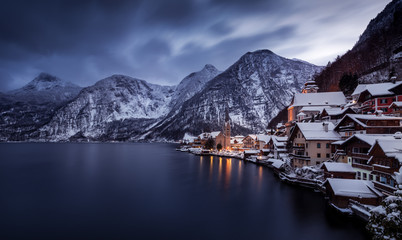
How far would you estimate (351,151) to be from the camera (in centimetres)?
3244

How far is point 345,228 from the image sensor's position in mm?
22078

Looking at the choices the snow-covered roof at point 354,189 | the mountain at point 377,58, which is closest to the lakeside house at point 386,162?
the snow-covered roof at point 354,189

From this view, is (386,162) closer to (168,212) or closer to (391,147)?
(391,147)

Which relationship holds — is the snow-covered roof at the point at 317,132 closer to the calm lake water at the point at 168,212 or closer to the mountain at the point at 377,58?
the calm lake water at the point at 168,212

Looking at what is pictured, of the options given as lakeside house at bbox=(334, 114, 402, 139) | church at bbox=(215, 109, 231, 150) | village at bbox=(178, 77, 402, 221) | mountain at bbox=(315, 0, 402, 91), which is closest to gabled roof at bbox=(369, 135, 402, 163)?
village at bbox=(178, 77, 402, 221)

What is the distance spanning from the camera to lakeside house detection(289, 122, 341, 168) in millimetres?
43125

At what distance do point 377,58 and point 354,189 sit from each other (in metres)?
100

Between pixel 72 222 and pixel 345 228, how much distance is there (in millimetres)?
31425

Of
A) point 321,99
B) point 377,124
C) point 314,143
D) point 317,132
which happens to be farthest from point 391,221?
point 321,99

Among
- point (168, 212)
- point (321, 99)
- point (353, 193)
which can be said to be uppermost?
point (321, 99)

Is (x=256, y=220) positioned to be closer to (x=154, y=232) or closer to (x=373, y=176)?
(x=154, y=232)

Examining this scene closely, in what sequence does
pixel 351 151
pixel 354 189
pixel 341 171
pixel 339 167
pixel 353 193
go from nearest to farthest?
pixel 353 193, pixel 354 189, pixel 341 171, pixel 339 167, pixel 351 151

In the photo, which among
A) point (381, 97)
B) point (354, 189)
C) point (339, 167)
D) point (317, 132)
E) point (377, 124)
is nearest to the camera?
point (354, 189)

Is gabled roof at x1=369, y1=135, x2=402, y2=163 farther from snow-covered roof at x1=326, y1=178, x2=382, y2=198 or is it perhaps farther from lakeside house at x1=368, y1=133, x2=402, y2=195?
snow-covered roof at x1=326, y1=178, x2=382, y2=198
